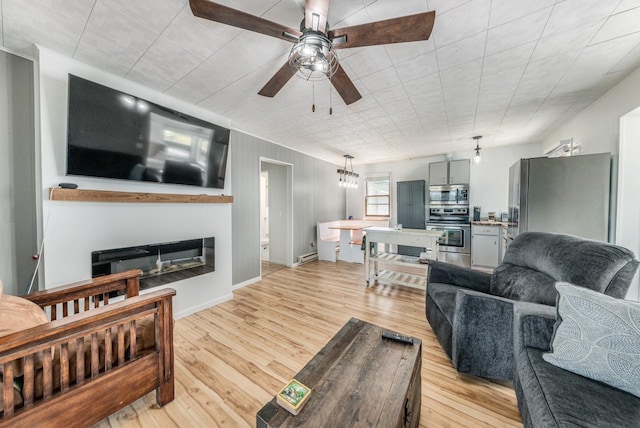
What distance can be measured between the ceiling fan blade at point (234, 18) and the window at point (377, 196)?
5.45 metres

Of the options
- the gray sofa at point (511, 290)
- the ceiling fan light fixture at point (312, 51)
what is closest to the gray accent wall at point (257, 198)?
the ceiling fan light fixture at point (312, 51)

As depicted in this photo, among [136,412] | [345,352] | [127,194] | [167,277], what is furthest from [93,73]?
[345,352]

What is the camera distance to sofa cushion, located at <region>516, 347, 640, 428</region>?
79cm

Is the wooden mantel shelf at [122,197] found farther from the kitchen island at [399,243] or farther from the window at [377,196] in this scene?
the window at [377,196]

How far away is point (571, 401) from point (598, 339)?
31cm

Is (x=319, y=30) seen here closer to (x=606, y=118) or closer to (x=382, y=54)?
(x=382, y=54)

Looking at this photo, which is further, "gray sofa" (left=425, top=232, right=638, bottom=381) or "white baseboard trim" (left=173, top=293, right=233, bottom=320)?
"white baseboard trim" (left=173, top=293, right=233, bottom=320)

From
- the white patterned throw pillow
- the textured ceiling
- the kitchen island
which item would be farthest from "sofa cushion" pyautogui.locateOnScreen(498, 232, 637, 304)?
the textured ceiling

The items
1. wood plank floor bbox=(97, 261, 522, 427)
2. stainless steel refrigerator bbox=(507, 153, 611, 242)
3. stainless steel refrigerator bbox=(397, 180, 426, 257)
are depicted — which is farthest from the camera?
stainless steel refrigerator bbox=(397, 180, 426, 257)

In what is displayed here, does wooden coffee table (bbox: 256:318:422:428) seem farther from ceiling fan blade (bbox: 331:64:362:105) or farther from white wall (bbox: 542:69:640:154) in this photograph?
white wall (bbox: 542:69:640:154)

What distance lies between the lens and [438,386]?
5.35ft

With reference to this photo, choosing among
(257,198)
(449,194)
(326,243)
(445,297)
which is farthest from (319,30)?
(449,194)

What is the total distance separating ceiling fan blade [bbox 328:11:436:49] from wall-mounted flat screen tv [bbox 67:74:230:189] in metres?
2.01

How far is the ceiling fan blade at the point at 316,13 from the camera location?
1155mm
